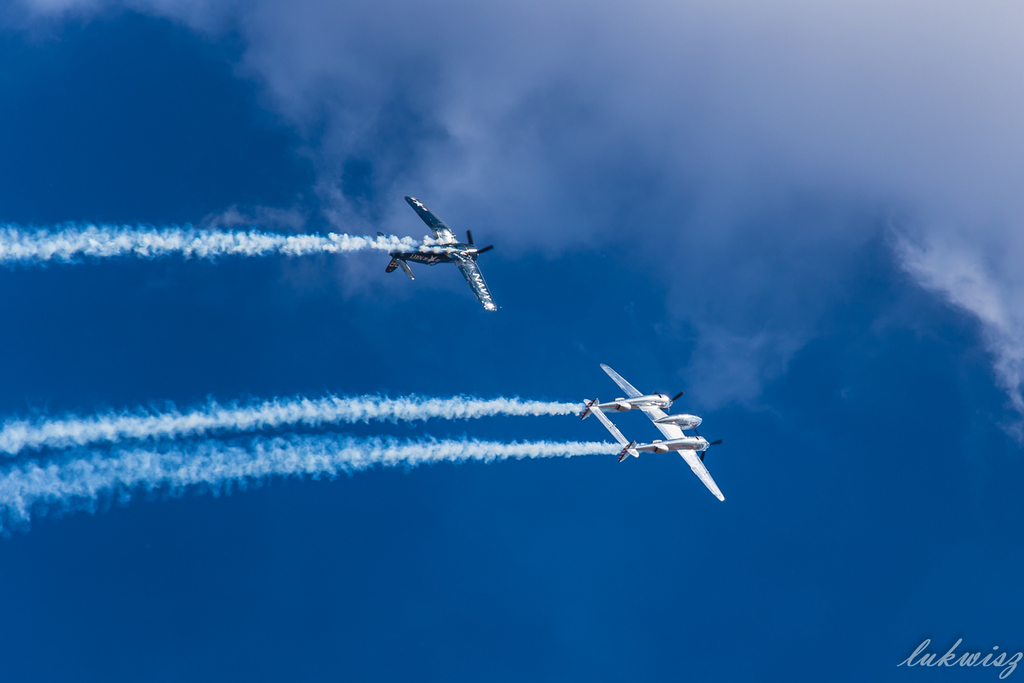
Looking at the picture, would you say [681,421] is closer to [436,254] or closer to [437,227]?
[436,254]

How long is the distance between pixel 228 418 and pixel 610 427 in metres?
54.7

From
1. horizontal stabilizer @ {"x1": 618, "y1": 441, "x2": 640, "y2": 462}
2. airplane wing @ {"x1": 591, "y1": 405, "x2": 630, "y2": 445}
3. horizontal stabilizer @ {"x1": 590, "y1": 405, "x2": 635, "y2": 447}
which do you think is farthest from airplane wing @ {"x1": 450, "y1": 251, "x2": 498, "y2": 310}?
horizontal stabilizer @ {"x1": 618, "y1": 441, "x2": 640, "y2": 462}

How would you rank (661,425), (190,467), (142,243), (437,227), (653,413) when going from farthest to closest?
(653,413) < (437,227) < (661,425) < (142,243) < (190,467)

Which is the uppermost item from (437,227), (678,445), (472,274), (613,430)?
(437,227)

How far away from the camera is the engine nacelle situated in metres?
106

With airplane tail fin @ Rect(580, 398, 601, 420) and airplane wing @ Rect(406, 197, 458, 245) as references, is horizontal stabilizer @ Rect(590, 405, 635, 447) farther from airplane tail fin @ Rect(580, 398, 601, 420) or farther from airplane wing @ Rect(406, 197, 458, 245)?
airplane wing @ Rect(406, 197, 458, 245)

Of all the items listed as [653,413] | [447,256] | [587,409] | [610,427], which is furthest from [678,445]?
[447,256]

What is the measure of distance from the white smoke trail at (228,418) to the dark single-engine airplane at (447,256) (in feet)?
58.0

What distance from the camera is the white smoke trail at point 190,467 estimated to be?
240ft

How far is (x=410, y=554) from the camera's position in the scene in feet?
399

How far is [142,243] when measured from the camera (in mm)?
82500

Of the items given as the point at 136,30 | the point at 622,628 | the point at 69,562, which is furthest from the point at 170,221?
the point at 622,628

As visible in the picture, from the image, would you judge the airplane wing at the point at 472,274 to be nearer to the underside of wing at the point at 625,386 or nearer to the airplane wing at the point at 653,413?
the underside of wing at the point at 625,386

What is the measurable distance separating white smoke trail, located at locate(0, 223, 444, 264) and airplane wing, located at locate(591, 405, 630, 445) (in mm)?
44429
